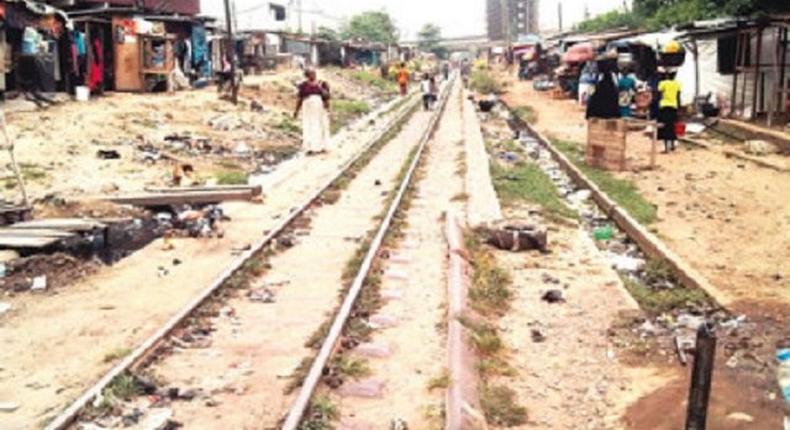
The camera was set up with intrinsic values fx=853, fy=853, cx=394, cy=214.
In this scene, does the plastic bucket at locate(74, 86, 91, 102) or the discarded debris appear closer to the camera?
the discarded debris

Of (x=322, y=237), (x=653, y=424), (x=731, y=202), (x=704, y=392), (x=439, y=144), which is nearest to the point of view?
(x=704, y=392)

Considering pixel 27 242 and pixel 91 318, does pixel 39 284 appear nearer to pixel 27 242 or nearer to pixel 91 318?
pixel 27 242

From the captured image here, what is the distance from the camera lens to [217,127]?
22.3 meters

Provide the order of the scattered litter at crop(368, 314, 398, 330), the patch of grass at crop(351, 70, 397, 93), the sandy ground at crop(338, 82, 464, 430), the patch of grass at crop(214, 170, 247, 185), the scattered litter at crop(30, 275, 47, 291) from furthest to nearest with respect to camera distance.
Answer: the patch of grass at crop(351, 70, 397, 93)
the patch of grass at crop(214, 170, 247, 185)
the scattered litter at crop(30, 275, 47, 291)
the scattered litter at crop(368, 314, 398, 330)
the sandy ground at crop(338, 82, 464, 430)

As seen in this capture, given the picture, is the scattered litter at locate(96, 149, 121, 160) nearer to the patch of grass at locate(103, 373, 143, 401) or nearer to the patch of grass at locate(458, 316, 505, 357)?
the patch of grass at locate(458, 316, 505, 357)

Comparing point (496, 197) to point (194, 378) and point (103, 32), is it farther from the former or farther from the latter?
point (103, 32)

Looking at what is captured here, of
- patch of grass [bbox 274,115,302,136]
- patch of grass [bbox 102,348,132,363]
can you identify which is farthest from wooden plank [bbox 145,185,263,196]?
patch of grass [bbox 274,115,302,136]

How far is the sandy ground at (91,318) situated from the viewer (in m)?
6.28

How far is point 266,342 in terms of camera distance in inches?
283

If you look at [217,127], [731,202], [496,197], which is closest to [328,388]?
[496,197]

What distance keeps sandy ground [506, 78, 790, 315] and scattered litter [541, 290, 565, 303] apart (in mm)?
1609

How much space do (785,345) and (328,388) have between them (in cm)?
368

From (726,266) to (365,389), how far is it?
5.55m

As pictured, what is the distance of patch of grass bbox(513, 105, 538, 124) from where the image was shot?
1224 inches
